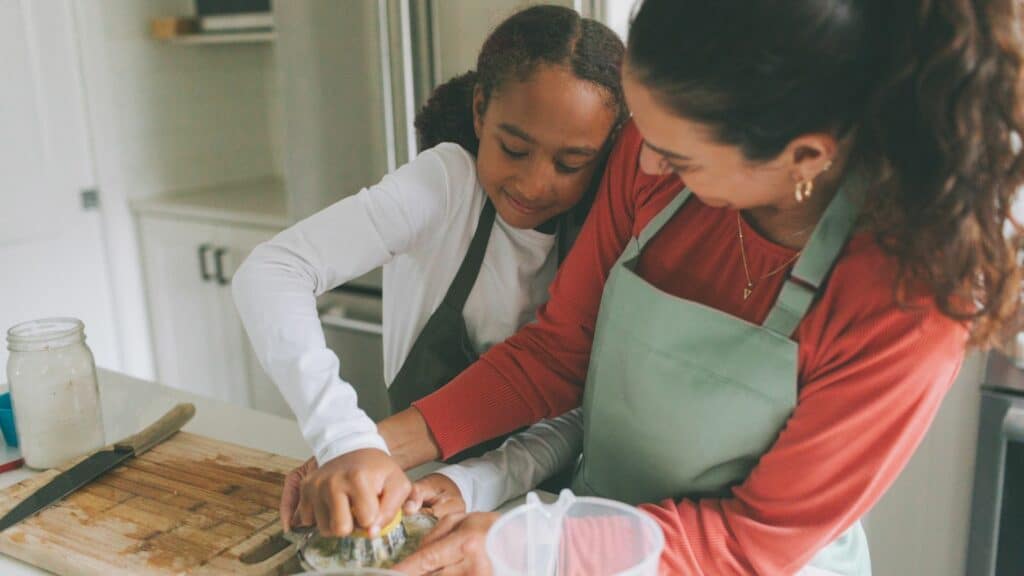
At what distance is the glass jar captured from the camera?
1.01 m

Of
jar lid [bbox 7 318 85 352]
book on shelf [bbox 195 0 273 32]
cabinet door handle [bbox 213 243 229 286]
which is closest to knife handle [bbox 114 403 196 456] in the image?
jar lid [bbox 7 318 85 352]

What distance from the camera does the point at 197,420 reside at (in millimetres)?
1172

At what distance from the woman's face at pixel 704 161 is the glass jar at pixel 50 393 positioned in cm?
70

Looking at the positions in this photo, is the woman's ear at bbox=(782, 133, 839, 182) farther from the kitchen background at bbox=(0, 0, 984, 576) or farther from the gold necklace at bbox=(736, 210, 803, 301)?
the kitchen background at bbox=(0, 0, 984, 576)

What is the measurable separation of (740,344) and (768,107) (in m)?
0.23

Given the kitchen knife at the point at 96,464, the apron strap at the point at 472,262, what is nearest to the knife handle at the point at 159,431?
the kitchen knife at the point at 96,464

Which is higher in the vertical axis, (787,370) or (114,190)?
(787,370)

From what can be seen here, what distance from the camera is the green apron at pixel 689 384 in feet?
2.56

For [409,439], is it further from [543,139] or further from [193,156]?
[193,156]

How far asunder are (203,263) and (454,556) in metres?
1.99

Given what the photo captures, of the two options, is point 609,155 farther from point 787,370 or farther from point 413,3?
point 413,3

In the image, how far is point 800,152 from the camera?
2.41 ft

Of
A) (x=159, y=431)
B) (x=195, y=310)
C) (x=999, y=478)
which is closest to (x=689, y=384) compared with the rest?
(x=159, y=431)

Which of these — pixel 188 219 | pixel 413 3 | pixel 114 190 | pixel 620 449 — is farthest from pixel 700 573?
pixel 114 190
